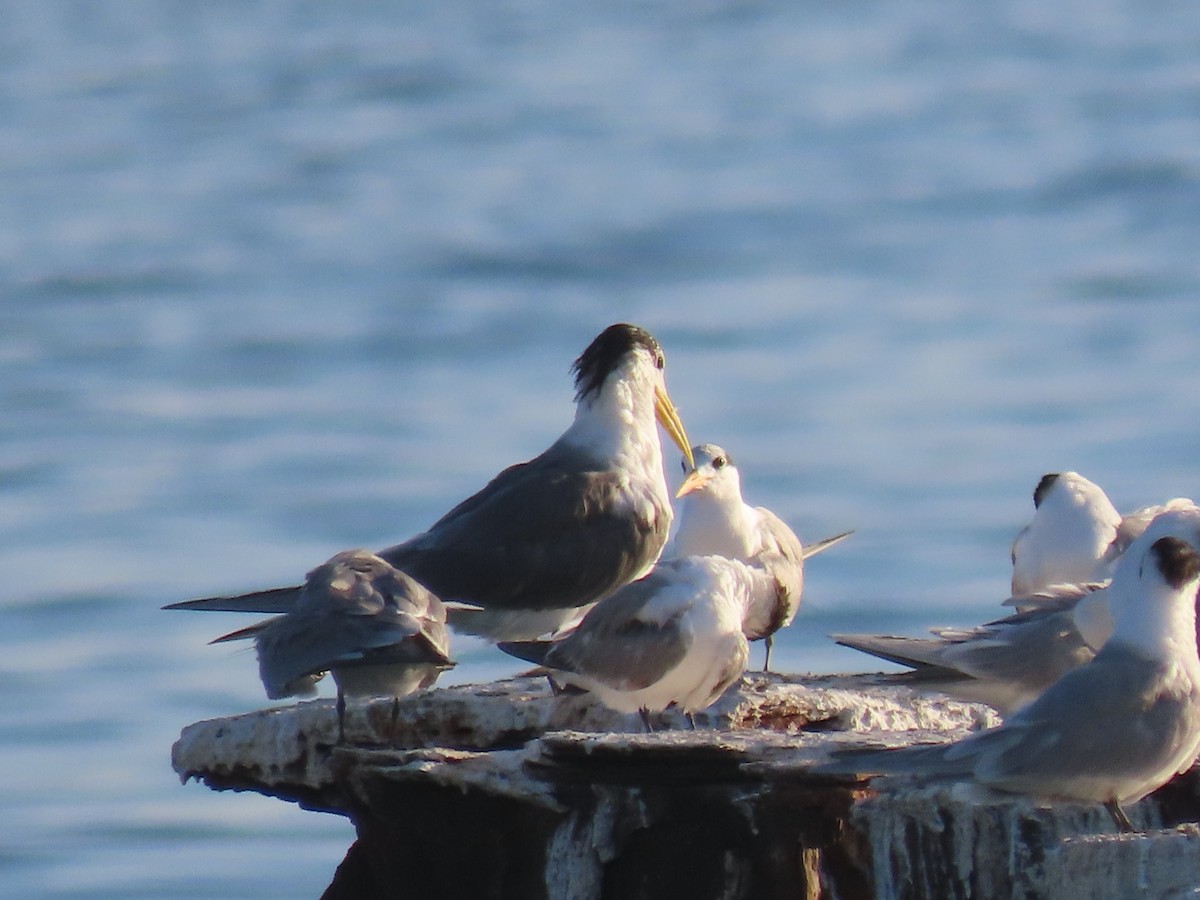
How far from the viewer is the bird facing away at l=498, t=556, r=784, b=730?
7316 mm

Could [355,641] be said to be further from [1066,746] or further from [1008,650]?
[1066,746]

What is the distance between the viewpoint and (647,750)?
6.60 meters

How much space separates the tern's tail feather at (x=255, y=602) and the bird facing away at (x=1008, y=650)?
5.43 ft

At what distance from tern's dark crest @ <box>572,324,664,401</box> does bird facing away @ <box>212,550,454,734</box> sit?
2.47 meters

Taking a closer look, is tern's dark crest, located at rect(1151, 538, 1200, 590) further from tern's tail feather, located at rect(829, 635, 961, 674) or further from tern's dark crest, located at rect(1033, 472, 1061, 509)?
tern's dark crest, located at rect(1033, 472, 1061, 509)

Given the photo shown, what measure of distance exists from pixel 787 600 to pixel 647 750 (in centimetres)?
248

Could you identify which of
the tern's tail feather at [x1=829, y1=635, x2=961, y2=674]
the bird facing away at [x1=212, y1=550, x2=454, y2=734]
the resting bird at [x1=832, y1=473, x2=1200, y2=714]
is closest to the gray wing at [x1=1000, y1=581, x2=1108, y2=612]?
the resting bird at [x1=832, y1=473, x2=1200, y2=714]

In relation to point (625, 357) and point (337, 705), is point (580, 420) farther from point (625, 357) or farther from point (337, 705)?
point (337, 705)

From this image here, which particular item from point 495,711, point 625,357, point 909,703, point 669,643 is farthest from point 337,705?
→ point 625,357

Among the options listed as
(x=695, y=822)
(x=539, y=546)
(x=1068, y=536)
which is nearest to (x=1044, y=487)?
(x=1068, y=536)

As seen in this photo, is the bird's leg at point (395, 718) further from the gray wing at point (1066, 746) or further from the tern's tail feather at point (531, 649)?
the gray wing at point (1066, 746)

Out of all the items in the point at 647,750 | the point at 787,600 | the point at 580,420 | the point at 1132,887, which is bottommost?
the point at 1132,887

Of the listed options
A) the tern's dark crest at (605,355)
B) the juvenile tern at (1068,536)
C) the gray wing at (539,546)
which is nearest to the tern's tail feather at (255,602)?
the gray wing at (539,546)

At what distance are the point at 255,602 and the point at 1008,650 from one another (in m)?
2.25
